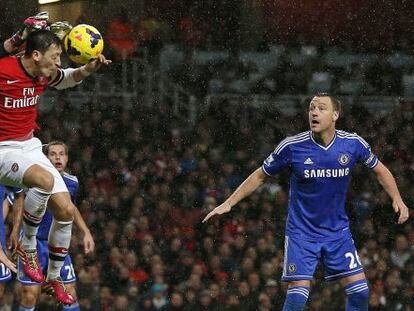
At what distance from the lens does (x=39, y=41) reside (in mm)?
8492

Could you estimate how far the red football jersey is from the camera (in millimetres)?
8555

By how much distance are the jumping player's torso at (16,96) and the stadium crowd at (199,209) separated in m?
4.79

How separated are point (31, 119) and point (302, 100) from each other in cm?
864

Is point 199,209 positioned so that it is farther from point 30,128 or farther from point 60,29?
point 60,29

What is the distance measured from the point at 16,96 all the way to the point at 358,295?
305 cm

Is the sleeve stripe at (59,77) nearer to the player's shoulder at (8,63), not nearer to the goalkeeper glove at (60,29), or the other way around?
the goalkeeper glove at (60,29)

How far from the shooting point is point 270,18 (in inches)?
707

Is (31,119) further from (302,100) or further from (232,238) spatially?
(302,100)

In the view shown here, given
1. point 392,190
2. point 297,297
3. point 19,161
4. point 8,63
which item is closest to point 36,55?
point 8,63

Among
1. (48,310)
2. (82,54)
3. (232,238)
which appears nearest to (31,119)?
(82,54)

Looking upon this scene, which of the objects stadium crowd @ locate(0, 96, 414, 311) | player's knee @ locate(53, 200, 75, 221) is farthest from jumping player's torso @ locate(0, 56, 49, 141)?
stadium crowd @ locate(0, 96, 414, 311)

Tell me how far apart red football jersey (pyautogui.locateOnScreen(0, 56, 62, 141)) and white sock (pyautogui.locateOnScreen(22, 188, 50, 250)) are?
47cm

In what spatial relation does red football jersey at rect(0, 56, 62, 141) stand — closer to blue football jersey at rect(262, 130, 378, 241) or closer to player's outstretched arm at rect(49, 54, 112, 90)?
player's outstretched arm at rect(49, 54, 112, 90)

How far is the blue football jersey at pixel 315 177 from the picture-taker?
9.09 metres
